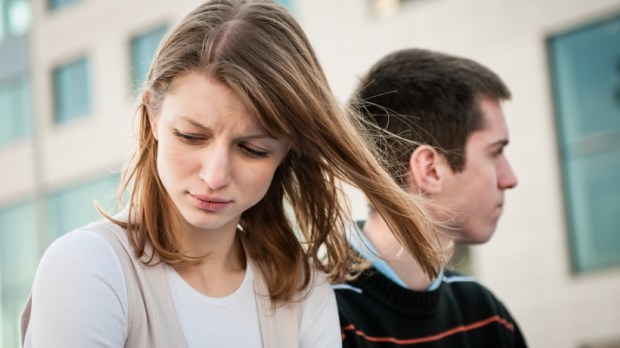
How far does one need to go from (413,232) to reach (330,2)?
12649 millimetres

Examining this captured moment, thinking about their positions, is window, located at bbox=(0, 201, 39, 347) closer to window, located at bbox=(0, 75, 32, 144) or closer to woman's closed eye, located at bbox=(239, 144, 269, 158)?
window, located at bbox=(0, 75, 32, 144)

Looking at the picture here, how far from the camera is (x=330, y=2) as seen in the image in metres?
15.6

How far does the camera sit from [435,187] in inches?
145

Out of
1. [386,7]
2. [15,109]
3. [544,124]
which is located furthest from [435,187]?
[15,109]

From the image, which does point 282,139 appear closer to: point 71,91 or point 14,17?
point 71,91

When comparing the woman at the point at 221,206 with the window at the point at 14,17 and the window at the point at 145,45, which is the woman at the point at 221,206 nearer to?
the window at the point at 145,45

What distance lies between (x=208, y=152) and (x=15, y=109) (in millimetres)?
18999

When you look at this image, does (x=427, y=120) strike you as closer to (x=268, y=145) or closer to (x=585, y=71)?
(x=268, y=145)

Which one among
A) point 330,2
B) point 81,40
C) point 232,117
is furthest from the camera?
point 81,40

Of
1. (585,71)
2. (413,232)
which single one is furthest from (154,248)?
(585,71)

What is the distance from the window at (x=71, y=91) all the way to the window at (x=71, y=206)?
4.28 ft

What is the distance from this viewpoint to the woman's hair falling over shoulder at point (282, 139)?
2.84 meters

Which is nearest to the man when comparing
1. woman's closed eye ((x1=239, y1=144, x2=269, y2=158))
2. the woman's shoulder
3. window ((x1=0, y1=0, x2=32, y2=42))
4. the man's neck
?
the man's neck

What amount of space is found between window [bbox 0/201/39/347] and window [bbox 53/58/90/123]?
1778mm
